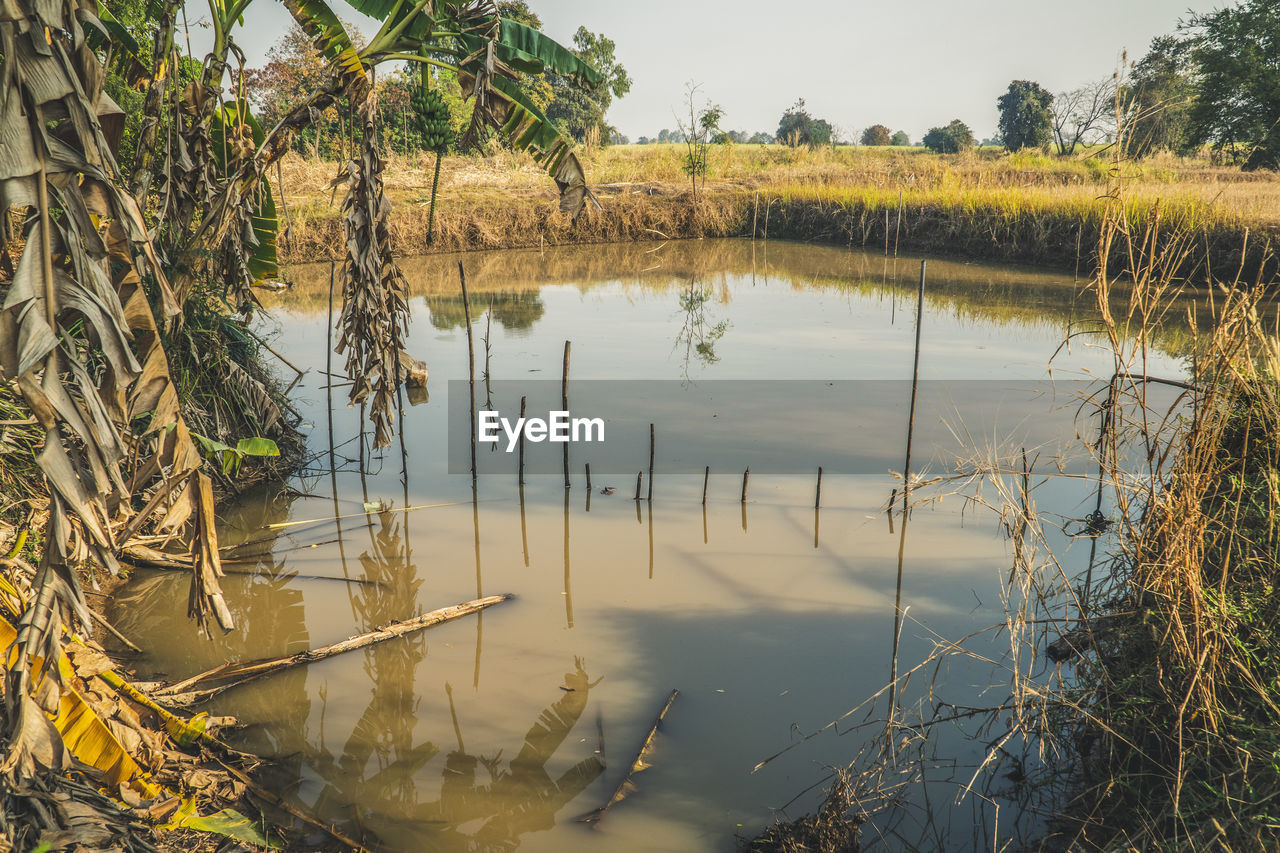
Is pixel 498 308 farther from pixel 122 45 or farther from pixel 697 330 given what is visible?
pixel 122 45

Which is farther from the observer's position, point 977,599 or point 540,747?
point 977,599

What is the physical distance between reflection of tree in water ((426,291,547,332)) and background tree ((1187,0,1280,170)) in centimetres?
1520

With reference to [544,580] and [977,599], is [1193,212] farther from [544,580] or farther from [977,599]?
[544,580]

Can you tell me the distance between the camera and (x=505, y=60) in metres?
4.56

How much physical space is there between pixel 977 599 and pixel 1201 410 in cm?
168

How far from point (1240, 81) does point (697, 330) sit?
15933mm

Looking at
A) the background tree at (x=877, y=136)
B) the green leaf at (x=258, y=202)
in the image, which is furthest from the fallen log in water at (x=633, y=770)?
the background tree at (x=877, y=136)

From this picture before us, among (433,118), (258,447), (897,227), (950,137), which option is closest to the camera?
(258,447)

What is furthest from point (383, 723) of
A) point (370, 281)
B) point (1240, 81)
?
point (1240, 81)

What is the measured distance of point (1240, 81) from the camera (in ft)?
58.7

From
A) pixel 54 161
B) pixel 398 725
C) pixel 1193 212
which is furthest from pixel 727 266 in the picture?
pixel 54 161

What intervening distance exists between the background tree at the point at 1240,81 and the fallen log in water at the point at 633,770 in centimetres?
1967

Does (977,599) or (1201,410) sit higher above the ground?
(1201,410)

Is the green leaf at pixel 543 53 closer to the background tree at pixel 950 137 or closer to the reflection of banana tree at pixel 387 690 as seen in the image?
the reflection of banana tree at pixel 387 690
